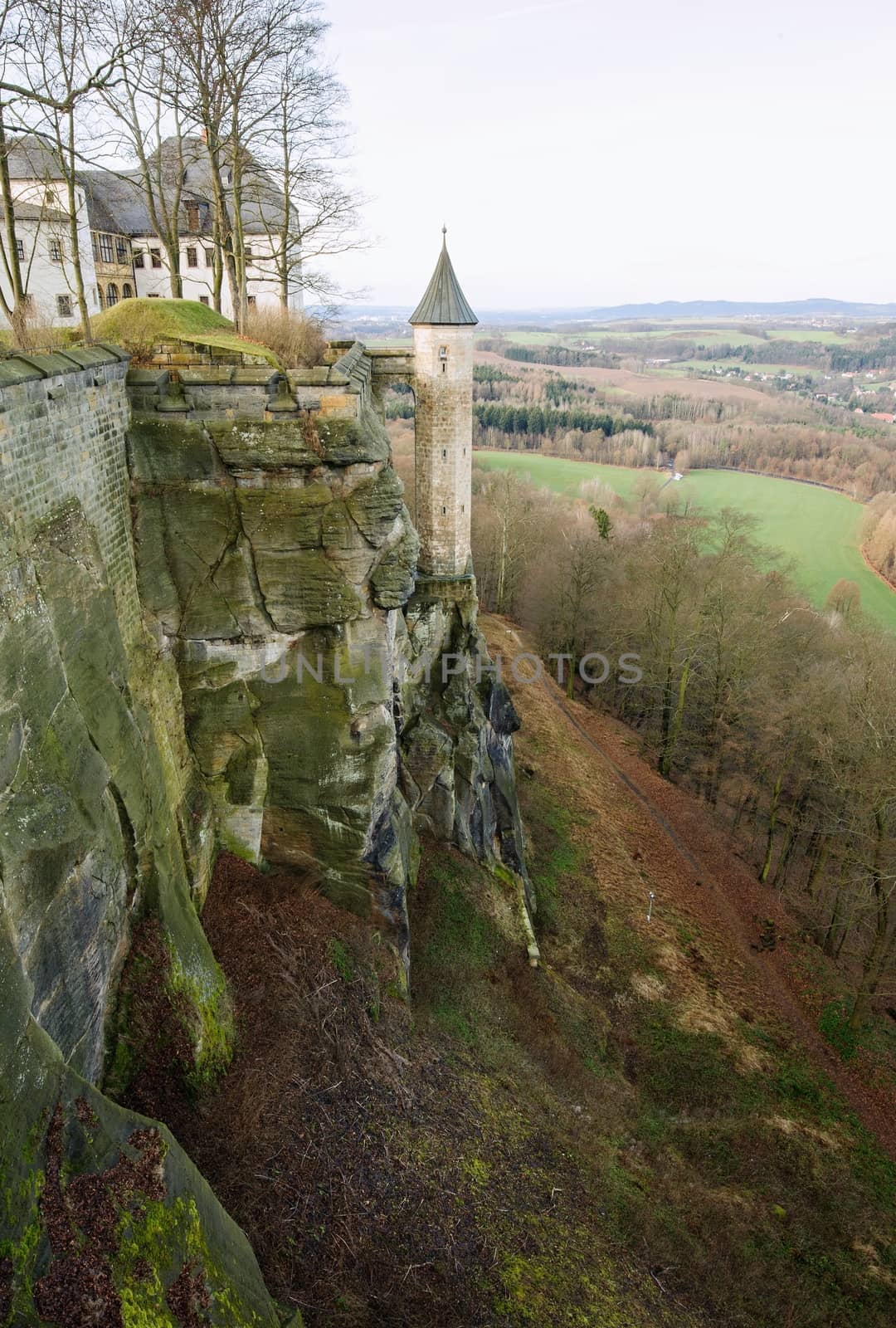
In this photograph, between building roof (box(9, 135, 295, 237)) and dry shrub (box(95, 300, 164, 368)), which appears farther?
building roof (box(9, 135, 295, 237))

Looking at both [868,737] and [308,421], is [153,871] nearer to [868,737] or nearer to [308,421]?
[308,421]

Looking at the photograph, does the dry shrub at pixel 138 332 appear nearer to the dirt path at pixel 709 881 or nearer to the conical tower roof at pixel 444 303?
the conical tower roof at pixel 444 303

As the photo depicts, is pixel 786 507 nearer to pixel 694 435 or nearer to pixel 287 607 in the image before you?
pixel 694 435

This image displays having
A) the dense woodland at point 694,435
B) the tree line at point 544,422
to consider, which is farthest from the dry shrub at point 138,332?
the tree line at point 544,422

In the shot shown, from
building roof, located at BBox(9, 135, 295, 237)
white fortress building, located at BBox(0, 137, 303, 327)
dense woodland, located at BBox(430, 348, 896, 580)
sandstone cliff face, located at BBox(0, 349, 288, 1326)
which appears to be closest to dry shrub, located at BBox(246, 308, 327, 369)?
sandstone cliff face, located at BBox(0, 349, 288, 1326)

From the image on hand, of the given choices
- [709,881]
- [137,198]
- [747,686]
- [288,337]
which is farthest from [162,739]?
[137,198]

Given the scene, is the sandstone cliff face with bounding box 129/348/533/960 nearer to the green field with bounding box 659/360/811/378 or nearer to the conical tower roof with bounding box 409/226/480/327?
the conical tower roof with bounding box 409/226/480/327
